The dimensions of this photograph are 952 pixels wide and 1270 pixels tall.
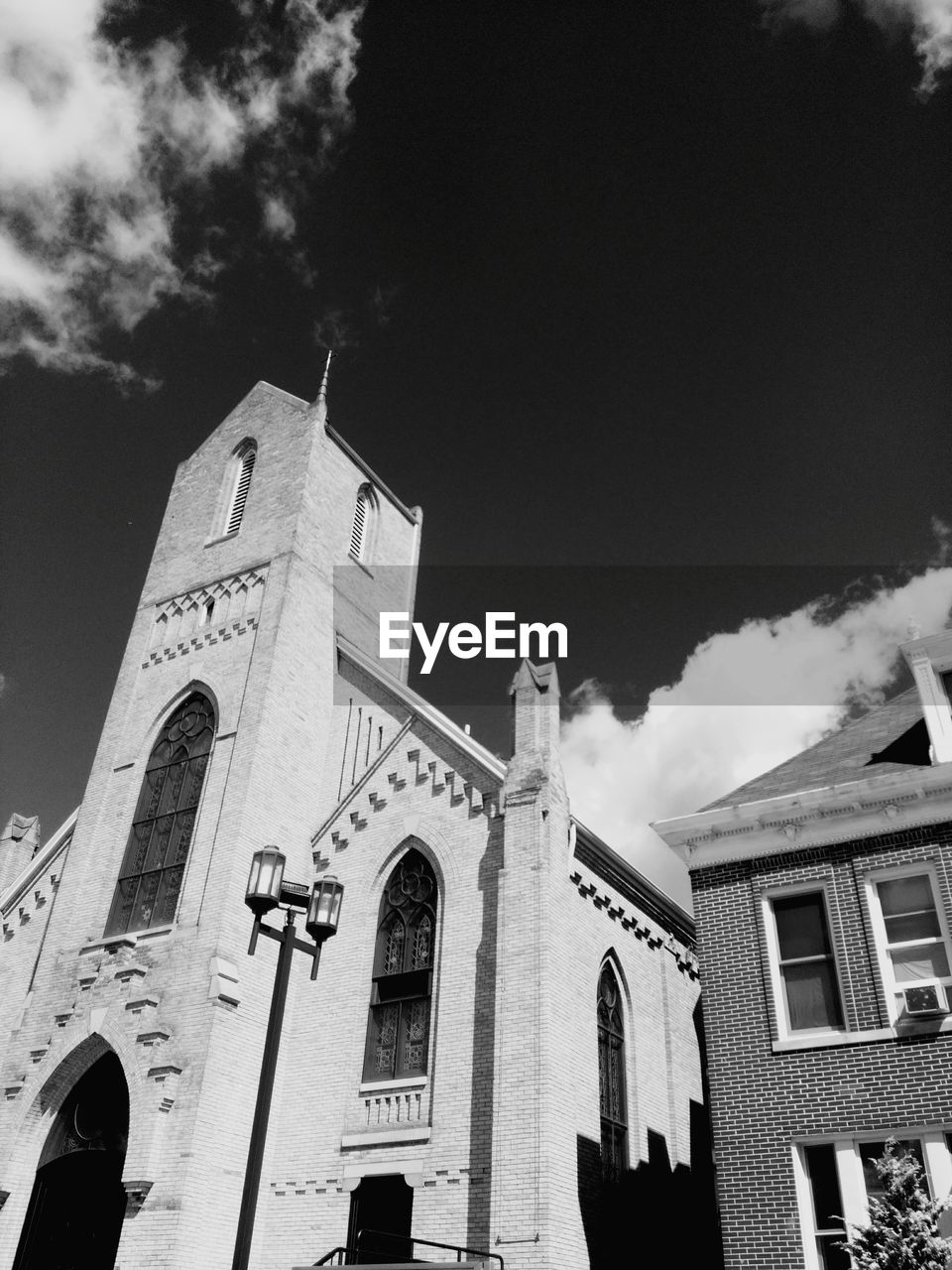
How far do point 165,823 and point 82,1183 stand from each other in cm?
640

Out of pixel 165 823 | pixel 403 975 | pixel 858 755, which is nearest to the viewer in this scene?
pixel 858 755

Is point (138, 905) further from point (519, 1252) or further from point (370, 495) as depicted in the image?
point (370, 495)

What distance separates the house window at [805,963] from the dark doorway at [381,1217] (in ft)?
22.3

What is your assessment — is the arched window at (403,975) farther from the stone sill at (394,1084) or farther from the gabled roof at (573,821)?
the gabled roof at (573,821)

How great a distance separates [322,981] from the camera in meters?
19.0

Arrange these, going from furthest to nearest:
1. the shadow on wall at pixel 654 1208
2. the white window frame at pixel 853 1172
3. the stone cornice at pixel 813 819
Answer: the shadow on wall at pixel 654 1208
the stone cornice at pixel 813 819
the white window frame at pixel 853 1172

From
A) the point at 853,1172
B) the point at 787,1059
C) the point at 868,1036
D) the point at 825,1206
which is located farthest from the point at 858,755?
the point at 825,1206

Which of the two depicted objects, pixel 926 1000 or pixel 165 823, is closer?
pixel 926 1000

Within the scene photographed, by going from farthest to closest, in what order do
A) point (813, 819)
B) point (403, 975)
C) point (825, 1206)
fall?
1. point (403, 975)
2. point (813, 819)
3. point (825, 1206)

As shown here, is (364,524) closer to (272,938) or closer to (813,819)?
(813,819)

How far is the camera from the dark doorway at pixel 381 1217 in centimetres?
1590

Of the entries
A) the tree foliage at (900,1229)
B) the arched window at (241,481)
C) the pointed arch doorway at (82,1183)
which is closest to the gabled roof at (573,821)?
the arched window at (241,481)

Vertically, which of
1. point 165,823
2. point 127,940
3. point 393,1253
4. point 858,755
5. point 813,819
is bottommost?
point 393,1253

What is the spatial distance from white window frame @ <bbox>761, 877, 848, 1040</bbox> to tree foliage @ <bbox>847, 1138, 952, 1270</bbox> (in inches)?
88.6
